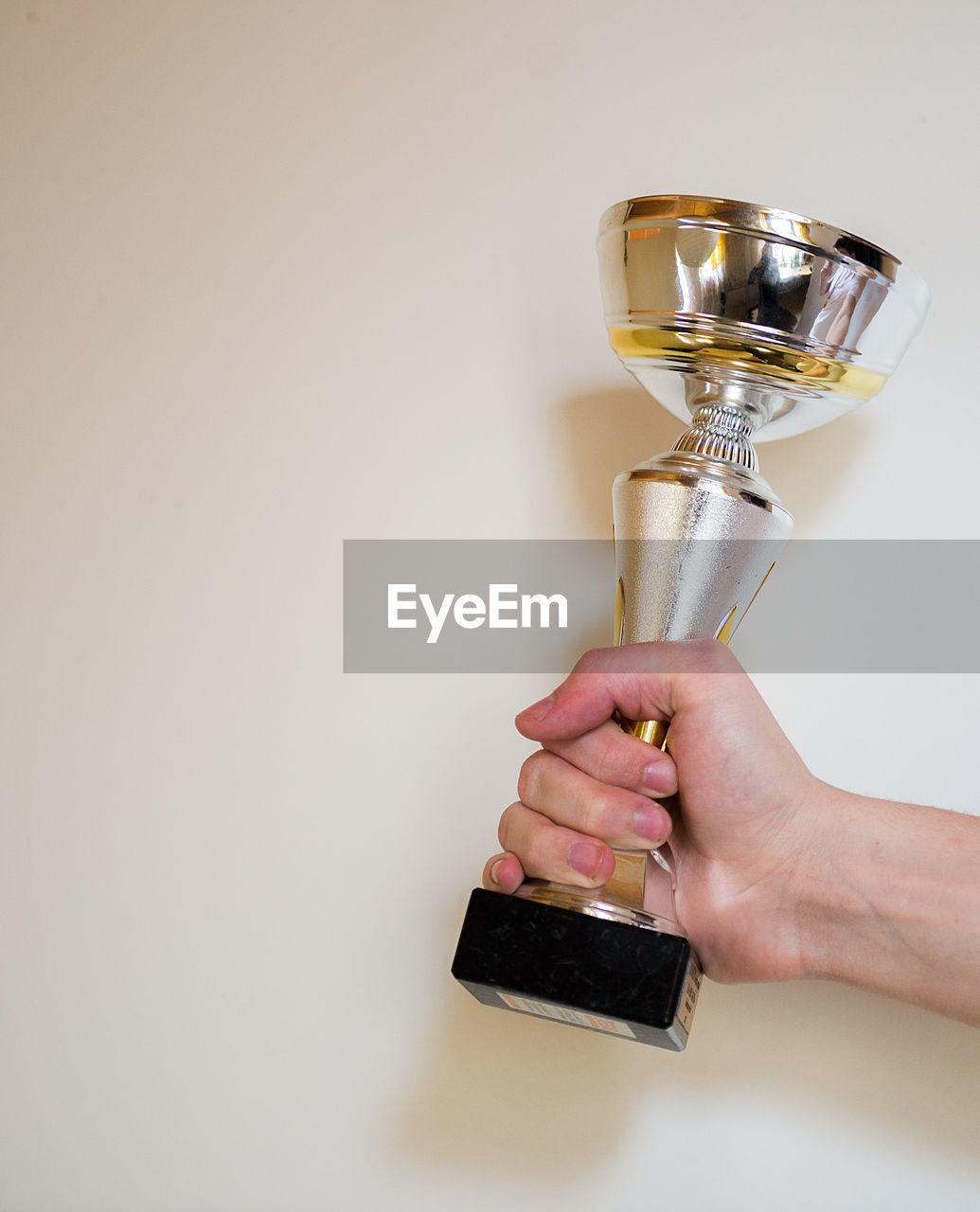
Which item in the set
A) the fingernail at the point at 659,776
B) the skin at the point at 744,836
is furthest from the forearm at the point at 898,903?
the fingernail at the point at 659,776

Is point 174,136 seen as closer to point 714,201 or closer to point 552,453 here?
point 552,453

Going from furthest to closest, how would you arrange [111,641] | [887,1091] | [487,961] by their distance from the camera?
[111,641] < [887,1091] < [487,961]

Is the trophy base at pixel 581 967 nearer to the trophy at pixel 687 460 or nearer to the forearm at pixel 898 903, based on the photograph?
the trophy at pixel 687 460

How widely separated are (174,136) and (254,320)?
0.23 meters

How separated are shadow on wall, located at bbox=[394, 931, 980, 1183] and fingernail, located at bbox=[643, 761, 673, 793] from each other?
0.73 feet

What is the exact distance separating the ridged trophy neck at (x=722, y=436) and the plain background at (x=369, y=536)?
0.51 feet

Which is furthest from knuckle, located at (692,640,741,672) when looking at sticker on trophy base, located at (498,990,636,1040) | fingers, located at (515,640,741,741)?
sticker on trophy base, located at (498,990,636,1040)

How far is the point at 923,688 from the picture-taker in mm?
802

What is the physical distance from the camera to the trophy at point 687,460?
60 centimetres

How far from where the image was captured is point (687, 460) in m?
0.68

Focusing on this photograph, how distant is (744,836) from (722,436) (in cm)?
26

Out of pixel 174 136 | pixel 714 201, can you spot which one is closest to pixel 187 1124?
pixel 714 201

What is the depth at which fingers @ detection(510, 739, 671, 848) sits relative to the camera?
2.11 feet

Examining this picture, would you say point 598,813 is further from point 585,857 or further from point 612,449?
point 612,449
